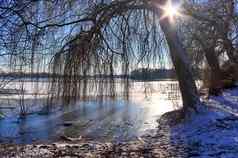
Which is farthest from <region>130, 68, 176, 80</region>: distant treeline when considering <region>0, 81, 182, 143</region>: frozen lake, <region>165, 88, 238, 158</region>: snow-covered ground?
<region>165, 88, 238, 158</region>: snow-covered ground

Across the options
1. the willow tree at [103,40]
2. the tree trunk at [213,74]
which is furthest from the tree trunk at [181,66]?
the tree trunk at [213,74]

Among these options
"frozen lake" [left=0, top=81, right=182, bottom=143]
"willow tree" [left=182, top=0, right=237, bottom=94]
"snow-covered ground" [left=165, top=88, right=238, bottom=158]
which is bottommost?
"frozen lake" [left=0, top=81, right=182, bottom=143]

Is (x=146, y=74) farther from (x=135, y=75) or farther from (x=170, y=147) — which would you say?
(x=170, y=147)

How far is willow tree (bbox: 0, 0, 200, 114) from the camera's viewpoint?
10.6 metres

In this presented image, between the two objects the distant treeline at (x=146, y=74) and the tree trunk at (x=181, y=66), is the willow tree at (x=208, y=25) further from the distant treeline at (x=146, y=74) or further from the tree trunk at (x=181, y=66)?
the distant treeline at (x=146, y=74)

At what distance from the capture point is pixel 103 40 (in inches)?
434

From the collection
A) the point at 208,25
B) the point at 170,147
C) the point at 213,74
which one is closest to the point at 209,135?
the point at 170,147

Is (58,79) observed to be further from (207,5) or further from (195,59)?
(195,59)

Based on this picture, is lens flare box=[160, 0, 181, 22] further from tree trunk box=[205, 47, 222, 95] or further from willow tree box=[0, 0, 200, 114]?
tree trunk box=[205, 47, 222, 95]

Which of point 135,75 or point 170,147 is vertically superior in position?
point 135,75

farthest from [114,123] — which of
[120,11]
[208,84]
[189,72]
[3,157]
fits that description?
[208,84]

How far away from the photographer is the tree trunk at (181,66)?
1216 cm

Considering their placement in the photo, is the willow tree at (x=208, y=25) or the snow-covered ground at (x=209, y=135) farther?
the willow tree at (x=208, y=25)

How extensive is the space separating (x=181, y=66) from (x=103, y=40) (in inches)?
116
